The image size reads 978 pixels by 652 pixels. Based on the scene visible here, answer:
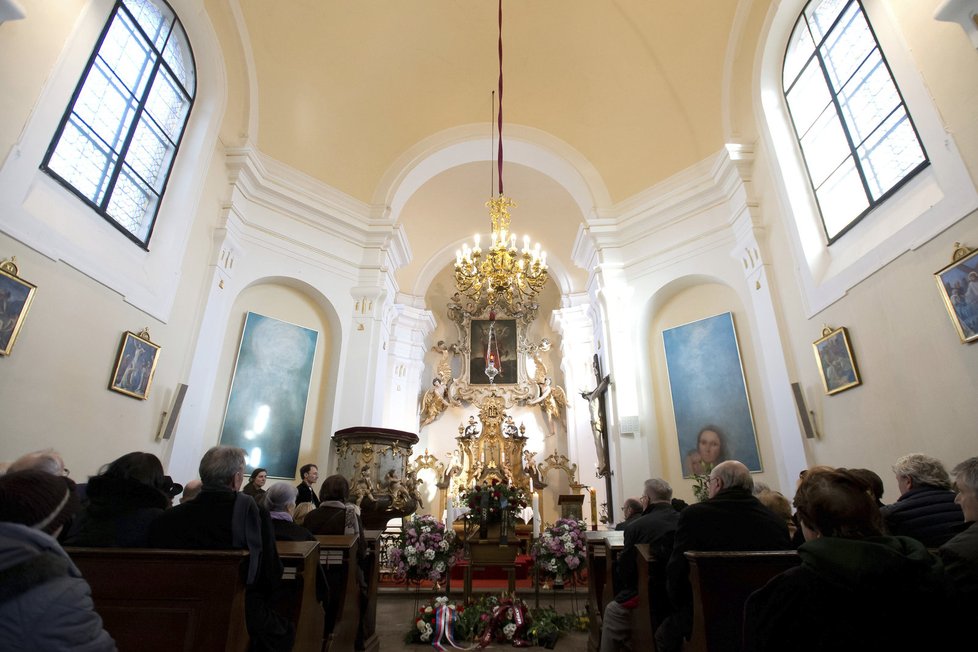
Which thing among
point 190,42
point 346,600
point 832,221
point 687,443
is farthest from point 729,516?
point 190,42

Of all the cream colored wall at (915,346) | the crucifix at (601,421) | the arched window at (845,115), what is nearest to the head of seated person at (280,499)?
the cream colored wall at (915,346)

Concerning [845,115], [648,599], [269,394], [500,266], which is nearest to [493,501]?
[500,266]

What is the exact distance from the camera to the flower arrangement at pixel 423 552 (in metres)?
5.13

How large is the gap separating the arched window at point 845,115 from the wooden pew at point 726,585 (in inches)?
169

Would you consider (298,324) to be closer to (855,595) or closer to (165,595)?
(165,595)

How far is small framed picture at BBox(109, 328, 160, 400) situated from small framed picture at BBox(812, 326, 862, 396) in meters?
7.32

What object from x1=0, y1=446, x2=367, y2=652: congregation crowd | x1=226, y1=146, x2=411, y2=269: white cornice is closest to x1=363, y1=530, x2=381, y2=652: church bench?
x1=0, y1=446, x2=367, y2=652: congregation crowd

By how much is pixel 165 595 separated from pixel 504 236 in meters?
5.28

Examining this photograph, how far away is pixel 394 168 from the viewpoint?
9.71 metres

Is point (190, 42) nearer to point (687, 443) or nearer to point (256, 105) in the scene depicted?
point (256, 105)

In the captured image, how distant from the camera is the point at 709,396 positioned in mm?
7395

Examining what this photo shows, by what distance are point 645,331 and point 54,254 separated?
760 cm

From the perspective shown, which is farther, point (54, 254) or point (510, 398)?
point (510, 398)

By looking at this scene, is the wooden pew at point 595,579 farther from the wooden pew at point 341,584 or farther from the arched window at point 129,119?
the arched window at point 129,119
